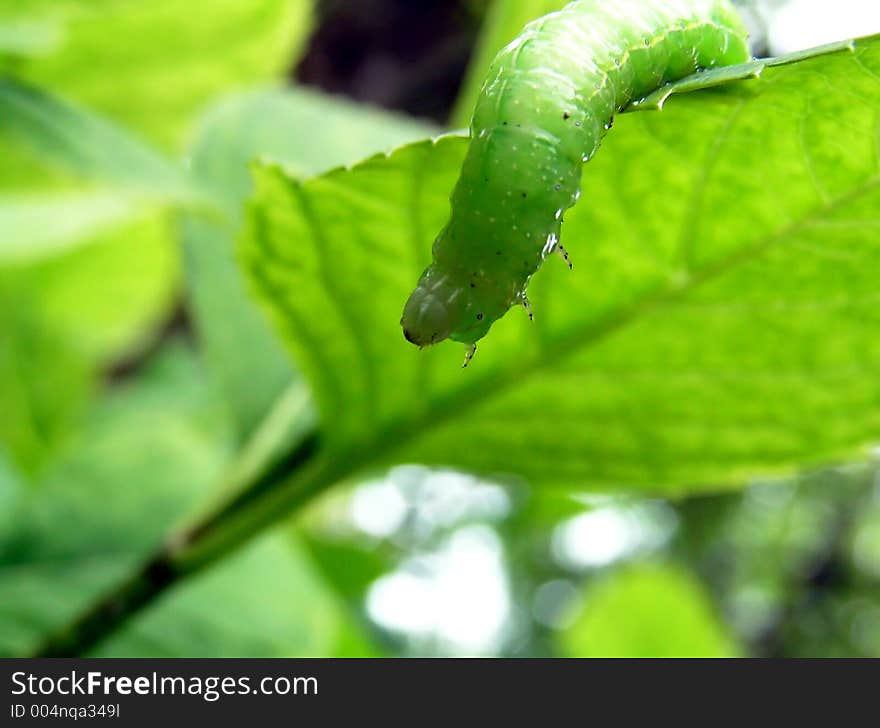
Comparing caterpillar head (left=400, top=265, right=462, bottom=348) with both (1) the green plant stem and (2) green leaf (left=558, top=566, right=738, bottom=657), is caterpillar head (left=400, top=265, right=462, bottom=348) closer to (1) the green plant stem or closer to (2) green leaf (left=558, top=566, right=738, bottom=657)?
(1) the green plant stem

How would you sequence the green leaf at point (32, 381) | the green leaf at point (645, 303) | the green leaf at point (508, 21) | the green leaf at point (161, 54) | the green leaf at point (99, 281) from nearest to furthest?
the green leaf at point (645, 303), the green leaf at point (508, 21), the green leaf at point (161, 54), the green leaf at point (32, 381), the green leaf at point (99, 281)

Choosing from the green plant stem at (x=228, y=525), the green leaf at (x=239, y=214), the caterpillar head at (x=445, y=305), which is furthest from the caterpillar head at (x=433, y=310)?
the green leaf at (x=239, y=214)

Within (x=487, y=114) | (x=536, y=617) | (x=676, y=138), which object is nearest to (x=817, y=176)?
(x=676, y=138)

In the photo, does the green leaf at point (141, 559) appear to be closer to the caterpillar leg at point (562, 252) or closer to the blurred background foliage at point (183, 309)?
the blurred background foliage at point (183, 309)

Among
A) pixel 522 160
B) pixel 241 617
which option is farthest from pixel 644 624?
pixel 522 160

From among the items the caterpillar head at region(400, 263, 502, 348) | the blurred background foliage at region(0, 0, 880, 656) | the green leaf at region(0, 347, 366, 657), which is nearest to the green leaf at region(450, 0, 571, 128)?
the blurred background foliage at region(0, 0, 880, 656)
